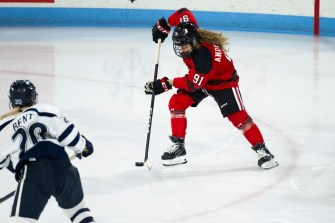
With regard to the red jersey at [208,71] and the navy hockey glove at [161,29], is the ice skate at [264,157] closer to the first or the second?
the red jersey at [208,71]

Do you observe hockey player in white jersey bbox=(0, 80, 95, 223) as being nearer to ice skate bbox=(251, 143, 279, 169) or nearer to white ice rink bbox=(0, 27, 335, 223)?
white ice rink bbox=(0, 27, 335, 223)

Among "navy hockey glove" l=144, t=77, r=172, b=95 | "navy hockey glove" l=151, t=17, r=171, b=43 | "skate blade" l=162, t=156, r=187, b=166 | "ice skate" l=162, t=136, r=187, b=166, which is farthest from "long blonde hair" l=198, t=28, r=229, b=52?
"skate blade" l=162, t=156, r=187, b=166

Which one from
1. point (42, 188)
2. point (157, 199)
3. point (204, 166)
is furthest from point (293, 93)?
point (42, 188)

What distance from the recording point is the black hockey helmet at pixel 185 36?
15.5ft

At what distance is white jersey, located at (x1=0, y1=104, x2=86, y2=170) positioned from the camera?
3.16m

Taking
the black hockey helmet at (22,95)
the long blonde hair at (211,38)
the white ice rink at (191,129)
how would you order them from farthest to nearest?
the long blonde hair at (211,38)
the white ice rink at (191,129)
the black hockey helmet at (22,95)

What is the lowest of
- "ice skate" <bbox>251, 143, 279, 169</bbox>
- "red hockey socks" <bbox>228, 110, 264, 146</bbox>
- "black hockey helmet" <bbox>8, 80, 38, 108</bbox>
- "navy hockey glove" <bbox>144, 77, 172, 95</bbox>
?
"ice skate" <bbox>251, 143, 279, 169</bbox>

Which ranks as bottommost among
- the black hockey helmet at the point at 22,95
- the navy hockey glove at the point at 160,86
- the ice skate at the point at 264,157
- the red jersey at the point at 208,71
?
the ice skate at the point at 264,157

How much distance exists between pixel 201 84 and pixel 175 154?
573 millimetres

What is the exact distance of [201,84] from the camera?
478 centimetres

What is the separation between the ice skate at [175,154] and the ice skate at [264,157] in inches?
19.8

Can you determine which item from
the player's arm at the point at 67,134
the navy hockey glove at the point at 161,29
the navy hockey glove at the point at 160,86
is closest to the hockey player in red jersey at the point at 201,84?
the navy hockey glove at the point at 160,86

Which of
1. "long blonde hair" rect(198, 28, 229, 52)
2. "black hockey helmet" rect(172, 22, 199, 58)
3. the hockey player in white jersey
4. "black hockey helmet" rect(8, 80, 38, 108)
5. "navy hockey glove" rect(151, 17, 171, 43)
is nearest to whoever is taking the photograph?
the hockey player in white jersey

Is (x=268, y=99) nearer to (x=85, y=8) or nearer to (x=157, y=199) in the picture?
(x=157, y=199)
